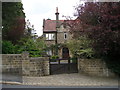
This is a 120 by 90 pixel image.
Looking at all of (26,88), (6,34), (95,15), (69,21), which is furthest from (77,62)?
(6,34)

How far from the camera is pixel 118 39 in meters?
8.80

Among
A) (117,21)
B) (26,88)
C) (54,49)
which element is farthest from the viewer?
(54,49)

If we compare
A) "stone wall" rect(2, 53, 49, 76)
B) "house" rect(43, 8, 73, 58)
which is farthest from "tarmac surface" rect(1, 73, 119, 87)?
"house" rect(43, 8, 73, 58)

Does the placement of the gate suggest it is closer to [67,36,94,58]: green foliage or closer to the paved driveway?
[67,36,94,58]: green foliage

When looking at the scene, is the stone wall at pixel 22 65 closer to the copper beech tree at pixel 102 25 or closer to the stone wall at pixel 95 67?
the stone wall at pixel 95 67

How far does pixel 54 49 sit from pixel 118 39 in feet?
62.2

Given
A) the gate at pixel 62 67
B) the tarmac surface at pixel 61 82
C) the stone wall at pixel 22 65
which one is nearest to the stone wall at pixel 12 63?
the stone wall at pixel 22 65

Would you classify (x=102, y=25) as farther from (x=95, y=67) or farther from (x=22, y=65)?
(x=22, y=65)

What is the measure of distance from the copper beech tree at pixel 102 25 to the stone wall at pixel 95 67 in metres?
0.54

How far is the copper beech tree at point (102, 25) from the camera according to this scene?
880cm

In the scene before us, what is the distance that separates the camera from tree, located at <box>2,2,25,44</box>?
39.6 feet

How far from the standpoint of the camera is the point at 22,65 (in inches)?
449

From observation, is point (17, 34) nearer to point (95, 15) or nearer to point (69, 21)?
point (69, 21)

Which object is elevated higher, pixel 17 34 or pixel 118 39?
pixel 17 34
